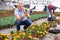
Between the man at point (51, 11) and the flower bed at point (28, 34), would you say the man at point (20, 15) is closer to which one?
the flower bed at point (28, 34)

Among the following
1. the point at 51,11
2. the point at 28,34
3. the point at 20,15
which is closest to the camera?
the point at 28,34

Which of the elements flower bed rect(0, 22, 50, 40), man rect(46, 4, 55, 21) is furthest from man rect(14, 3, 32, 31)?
man rect(46, 4, 55, 21)

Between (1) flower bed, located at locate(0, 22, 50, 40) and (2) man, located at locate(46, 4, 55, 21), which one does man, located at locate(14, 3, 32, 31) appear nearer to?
(1) flower bed, located at locate(0, 22, 50, 40)

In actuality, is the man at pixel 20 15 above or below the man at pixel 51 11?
above

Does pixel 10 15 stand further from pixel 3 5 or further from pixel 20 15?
pixel 20 15

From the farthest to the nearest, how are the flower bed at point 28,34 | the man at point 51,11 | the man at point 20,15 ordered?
the man at point 51,11 → the man at point 20,15 → the flower bed at point 28,34

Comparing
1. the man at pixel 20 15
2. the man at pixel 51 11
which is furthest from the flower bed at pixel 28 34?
the man at pixel 51 11

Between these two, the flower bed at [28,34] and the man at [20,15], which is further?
the man at [20,15]

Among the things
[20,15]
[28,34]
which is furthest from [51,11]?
[28,34]

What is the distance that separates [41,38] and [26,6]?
2.64 ft

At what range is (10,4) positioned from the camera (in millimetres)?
5844

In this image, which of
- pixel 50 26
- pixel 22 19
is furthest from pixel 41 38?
pixel 50 26

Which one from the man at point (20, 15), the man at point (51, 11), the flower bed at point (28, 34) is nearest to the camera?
the flower bed at point (28, 34)

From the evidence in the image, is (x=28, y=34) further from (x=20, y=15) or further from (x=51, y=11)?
(x=51, y=11)
